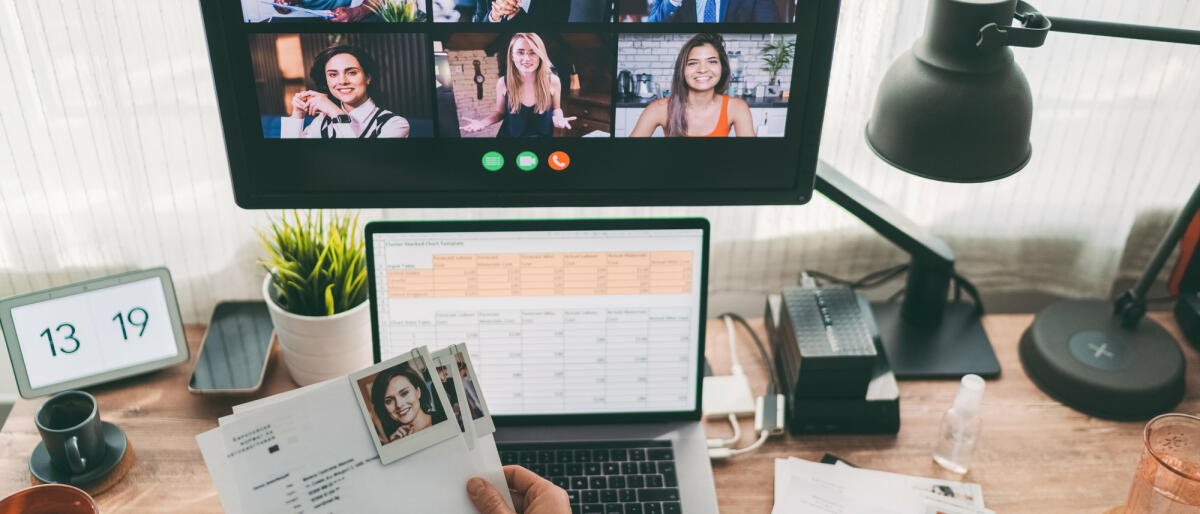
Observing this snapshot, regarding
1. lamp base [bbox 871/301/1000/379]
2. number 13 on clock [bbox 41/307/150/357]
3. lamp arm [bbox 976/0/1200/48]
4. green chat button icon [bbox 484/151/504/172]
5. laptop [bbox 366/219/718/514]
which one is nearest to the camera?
lamp arm [bbox 976/0/1200/48]

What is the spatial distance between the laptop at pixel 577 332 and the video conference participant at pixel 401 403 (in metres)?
0.19

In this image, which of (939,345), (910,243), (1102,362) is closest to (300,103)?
(910,243)

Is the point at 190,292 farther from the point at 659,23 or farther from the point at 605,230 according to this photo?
the point at 659,23

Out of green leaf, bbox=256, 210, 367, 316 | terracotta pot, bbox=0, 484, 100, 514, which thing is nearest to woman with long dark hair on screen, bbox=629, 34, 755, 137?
green leaf, bbox=256, 210, 367, 316

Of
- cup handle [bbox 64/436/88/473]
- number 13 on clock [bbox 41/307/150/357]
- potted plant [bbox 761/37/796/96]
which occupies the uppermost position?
potted plant [bbox 761/37/796/96]

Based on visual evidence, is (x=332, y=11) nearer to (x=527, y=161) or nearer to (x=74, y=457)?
(x=527, y=161)

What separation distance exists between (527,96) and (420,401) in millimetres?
324

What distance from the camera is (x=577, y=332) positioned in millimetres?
1122

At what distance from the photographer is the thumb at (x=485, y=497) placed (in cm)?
90

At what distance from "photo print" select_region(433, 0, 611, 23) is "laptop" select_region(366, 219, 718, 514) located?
10.1 inches

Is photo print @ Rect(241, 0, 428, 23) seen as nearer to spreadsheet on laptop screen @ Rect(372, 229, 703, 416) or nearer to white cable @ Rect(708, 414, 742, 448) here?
spreadsheet on laptop screen @ Rect(372, 229, 703, 416)

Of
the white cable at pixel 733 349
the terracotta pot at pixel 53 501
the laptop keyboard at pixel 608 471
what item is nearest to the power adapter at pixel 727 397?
the white cable at pixel 733 349

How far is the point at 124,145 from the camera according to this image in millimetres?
1225

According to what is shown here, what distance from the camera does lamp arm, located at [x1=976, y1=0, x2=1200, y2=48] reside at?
2.80ft
